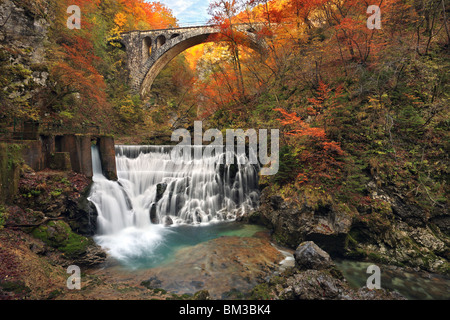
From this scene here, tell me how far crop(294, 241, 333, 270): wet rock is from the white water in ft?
17.2

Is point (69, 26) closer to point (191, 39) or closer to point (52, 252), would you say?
point (191, 39)

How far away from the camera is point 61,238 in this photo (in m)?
6.28

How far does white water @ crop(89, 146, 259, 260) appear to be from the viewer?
346 inches

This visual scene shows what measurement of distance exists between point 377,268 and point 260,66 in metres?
16.1

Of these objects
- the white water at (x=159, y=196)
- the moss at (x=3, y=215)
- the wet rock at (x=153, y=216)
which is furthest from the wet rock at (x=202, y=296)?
the wet rock at (x=153, y=216)

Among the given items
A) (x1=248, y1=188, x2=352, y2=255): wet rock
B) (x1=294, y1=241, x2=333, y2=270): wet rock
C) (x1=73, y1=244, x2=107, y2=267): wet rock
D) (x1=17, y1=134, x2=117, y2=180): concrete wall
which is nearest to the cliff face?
(x1=17, y1=134, x2=117, y2=180): concrete wall

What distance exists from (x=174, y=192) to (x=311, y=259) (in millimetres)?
8155

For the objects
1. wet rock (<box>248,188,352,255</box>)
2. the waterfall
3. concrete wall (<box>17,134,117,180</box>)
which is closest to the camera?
wet rock (<box>248,188,352,255</box>)

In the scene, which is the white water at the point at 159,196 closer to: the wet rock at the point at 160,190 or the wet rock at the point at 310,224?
the wet rock at the point at 160,190

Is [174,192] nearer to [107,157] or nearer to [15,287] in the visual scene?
[107,157]

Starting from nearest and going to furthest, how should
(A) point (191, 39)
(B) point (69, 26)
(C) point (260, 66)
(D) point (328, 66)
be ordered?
(D) point (328, 66) → (B) point (69, 26) → (C) point (260, 66) → (A) point (191, 39)

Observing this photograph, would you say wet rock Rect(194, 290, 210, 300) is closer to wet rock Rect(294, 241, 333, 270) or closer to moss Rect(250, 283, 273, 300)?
moss Rect(250, 283, 273, 300)

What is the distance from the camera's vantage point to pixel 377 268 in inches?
243

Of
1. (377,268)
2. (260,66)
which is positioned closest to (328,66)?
(260,66)
